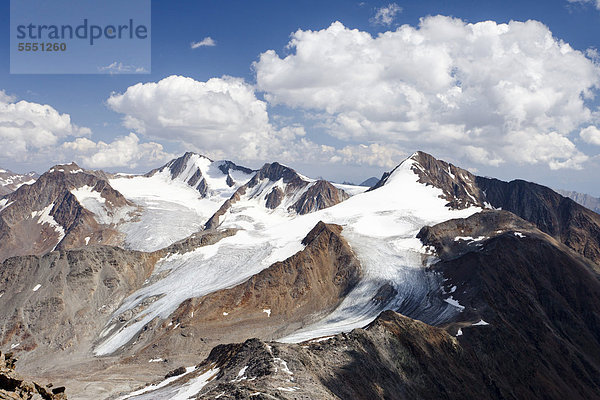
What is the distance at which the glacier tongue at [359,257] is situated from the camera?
101312 mm

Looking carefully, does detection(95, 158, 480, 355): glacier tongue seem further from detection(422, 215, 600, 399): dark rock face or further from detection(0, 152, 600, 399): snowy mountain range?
detection(422, 215, 600, 399): dark rock face

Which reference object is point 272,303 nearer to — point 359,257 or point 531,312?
point 359,257

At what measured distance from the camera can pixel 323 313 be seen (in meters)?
105

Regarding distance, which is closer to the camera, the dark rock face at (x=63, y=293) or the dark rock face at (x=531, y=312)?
the dark rock face at (x=531, y=312)

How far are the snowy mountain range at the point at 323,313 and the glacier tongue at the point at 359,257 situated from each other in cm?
68

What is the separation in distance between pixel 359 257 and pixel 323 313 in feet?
82.4

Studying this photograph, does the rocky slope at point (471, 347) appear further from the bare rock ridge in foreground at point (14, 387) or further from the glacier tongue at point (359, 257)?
the bare rock ridge in foreground at point (14, 387)

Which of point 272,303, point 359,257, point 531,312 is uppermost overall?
point 359,257

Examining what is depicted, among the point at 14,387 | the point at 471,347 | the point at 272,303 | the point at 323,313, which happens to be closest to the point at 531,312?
the point at 471,347

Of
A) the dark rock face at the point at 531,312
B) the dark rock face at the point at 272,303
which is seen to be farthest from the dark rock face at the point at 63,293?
the dark rock face at the point at 531,312

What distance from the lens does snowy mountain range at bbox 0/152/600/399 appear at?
174ft

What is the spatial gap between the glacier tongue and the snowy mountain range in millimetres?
680

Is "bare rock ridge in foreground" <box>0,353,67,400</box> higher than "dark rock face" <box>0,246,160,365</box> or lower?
higher

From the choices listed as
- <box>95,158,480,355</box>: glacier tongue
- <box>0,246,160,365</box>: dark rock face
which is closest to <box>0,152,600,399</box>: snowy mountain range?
<box>0,246,160,365</box>: dark rock face
